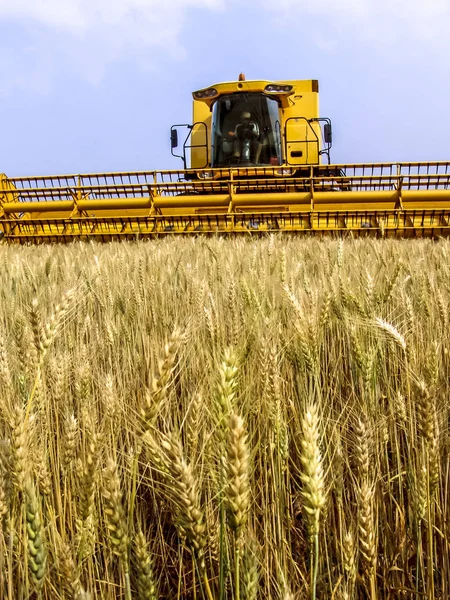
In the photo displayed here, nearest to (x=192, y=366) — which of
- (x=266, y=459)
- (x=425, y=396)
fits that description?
(x=266, y=459)

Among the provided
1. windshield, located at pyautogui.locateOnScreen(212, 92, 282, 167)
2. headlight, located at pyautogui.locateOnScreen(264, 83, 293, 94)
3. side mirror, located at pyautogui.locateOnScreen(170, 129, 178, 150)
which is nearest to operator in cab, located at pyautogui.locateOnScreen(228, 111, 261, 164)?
→ windshield, located at pyautogui.locateOnScreen(212, 92, 282, 167)

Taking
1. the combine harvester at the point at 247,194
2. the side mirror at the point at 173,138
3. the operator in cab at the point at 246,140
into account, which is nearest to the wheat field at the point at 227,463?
the combine harvester at the point at 247,194

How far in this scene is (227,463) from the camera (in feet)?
1.96

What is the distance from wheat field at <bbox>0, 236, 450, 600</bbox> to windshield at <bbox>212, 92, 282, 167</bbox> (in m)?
6.19

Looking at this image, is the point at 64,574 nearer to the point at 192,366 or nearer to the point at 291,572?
the point at 291,572

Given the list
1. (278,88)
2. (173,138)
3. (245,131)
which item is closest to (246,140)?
(245,131)

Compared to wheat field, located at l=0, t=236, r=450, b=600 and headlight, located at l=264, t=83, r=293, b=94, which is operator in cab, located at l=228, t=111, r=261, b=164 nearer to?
headlight, located at l=264, t=83, r=293, b=94

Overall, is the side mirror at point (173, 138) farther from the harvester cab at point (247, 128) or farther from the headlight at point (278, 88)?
the headlight at point (278, 88)

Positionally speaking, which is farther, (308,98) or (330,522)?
(308,98)

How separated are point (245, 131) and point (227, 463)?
760 centimetres

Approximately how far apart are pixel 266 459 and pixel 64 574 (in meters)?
0.44

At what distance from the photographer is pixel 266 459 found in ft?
3.35

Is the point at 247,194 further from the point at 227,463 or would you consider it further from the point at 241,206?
the point at 227,463

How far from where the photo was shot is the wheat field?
0.67 meters
